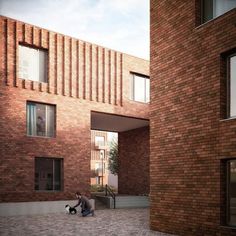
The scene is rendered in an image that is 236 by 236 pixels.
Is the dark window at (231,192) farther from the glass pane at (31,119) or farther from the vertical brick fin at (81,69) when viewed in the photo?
the vertical brick fin at (81,69)

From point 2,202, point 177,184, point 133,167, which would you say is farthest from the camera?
point 133,167

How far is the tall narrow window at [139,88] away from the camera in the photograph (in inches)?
917

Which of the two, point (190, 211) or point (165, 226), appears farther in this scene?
point (165, 226)

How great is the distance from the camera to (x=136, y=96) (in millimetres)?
23484

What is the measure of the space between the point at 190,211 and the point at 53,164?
10719 millimetres

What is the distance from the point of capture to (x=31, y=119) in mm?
19062

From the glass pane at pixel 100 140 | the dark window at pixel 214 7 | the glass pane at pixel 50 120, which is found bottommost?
the glass pane at pixel 100 140

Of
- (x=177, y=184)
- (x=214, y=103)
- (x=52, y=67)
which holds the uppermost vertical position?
(x=52, y=67)

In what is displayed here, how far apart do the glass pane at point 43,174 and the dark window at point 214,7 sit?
39.3ft

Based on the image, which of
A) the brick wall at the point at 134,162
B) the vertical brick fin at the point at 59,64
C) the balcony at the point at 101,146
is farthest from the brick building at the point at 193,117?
the balcony at the point at 101,146

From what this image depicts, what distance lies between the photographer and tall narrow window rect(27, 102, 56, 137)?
62.4 feet

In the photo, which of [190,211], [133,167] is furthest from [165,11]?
[133,167]

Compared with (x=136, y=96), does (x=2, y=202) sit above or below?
below

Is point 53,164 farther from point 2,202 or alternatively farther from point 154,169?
point 154,169
